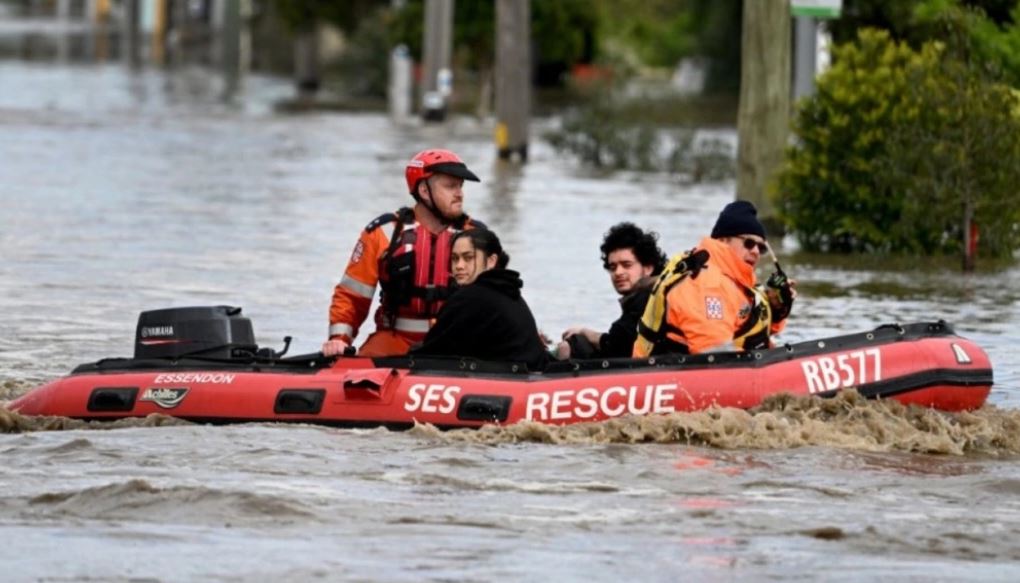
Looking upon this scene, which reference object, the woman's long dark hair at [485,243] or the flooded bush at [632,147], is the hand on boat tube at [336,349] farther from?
the flooded bush at [632,147]

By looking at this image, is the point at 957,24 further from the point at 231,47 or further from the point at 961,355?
the point at 231,47

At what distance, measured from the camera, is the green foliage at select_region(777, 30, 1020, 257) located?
824 inches

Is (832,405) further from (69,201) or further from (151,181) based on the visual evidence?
(151,181)

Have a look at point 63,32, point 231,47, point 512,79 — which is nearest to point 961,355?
point 512,79

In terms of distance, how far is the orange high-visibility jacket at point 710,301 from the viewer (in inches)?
470

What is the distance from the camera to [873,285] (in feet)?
66.5

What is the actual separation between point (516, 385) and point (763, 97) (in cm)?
1162

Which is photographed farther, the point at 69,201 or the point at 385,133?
the point at 385,133

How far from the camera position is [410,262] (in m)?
12.9

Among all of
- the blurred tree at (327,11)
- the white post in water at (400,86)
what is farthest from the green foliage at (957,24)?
the blurred tree at (327,11)

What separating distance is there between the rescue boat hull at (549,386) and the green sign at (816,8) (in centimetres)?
1116

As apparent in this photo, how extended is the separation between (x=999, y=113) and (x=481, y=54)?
2947cm

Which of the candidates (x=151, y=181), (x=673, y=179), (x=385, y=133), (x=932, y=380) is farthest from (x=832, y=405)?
(x=385, y=133)

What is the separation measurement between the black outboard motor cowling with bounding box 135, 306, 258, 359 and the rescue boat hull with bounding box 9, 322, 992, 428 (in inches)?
13.6
